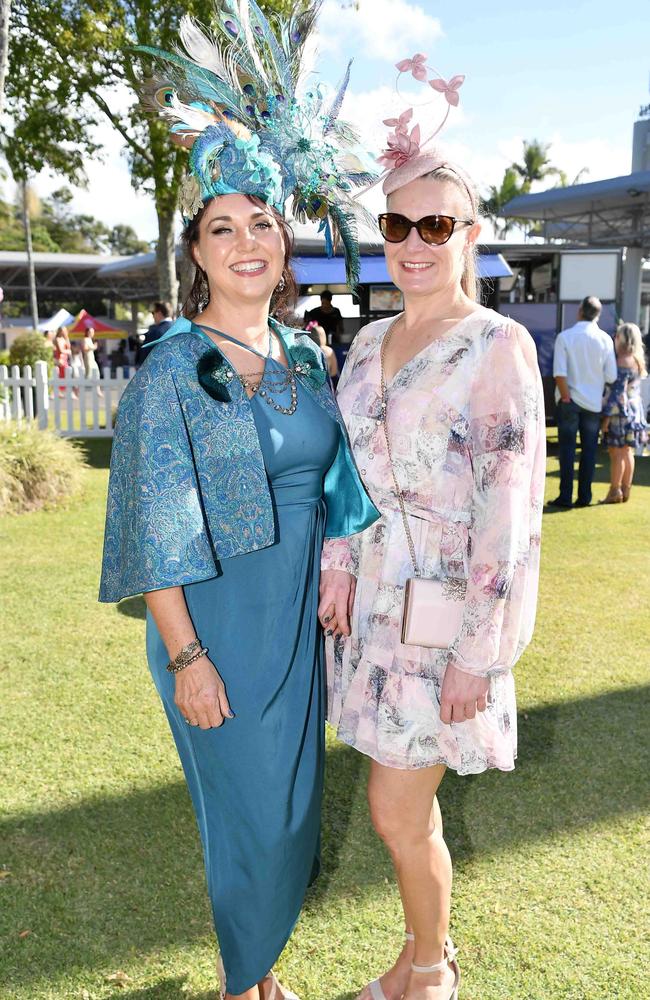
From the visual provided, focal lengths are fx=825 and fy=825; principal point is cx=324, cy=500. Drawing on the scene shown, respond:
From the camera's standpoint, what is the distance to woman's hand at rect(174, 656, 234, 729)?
1926 millimetres

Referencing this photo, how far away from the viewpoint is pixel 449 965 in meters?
2.31

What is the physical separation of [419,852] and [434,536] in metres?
0.82

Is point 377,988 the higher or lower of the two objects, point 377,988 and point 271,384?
the lower

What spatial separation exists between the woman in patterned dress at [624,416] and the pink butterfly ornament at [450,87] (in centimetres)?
719

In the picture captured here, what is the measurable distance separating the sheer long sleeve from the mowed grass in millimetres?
1150

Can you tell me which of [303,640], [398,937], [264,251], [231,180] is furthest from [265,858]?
[231,180]

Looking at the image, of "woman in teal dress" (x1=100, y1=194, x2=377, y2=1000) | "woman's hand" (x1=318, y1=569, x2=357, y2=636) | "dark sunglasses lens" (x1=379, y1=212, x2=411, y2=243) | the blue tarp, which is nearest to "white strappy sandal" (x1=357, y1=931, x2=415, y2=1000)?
"woman in teal dress" (x1=100, y1=194, x2=377, y2=1000)

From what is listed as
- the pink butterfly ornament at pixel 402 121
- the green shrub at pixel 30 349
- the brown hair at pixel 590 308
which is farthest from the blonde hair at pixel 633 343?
the green shrub at pixel 30 349

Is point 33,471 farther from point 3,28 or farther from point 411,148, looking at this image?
point 411,148

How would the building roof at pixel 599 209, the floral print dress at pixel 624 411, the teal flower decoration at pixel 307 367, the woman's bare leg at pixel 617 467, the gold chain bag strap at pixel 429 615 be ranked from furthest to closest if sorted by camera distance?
the building roof at pixel 599 209
the woman's bare leg at pixel 617 467
the floral print dress at pixel 624 411
the teal flower decoration at pixel 307 367
the gold chain bag strap at pixel 429 615

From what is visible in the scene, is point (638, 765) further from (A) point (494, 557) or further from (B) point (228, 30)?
(B) point (228, 30)

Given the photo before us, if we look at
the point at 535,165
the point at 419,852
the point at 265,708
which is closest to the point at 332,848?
the point at 419,852

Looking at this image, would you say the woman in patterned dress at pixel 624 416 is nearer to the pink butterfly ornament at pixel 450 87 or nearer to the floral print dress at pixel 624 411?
the floral print dress at pixel 624 411

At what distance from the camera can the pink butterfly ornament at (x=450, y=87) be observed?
81.4 inches
